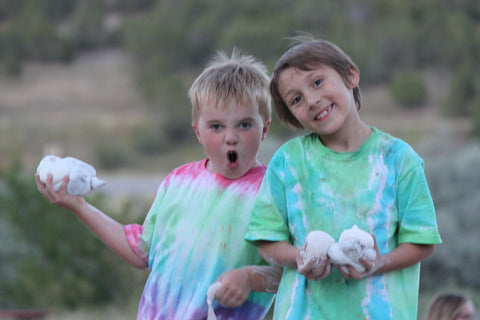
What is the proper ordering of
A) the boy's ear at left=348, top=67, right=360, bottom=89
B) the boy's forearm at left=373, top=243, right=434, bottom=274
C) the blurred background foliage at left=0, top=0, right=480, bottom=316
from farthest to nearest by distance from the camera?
the blurred background foliage at left=0, top=0, right=480, bottom=316 < the boy's ear at left=348, top=67, right=360, bottom=89 < the boy's forearm at left=373, top=243, right=434, bottom=274

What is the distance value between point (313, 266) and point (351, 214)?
10.2 inches

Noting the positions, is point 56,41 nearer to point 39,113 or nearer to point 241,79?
point 39,113

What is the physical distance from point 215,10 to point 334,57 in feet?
130

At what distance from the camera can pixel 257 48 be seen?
36.1 meters

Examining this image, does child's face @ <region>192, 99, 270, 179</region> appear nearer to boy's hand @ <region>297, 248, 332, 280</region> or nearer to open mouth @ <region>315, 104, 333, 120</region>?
open mouth @ <region>315, 104, 333, 120</region>

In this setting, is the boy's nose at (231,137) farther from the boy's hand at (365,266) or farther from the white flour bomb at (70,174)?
the boy's hand at (365,266)

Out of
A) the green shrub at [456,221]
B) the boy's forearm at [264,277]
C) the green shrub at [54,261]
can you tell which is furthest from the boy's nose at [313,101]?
the green shrub at [456,221]

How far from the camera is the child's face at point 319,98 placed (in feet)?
7.77

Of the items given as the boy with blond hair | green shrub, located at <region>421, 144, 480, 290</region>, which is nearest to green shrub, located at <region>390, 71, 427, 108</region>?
green shrub, located at <region>421, 144, 480, 290</region>

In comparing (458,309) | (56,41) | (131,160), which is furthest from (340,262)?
(56,41)

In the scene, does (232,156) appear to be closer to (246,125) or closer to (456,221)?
(246,125)

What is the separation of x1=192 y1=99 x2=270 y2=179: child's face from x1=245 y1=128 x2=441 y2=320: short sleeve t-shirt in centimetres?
32

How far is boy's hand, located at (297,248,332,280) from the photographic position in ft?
6.96

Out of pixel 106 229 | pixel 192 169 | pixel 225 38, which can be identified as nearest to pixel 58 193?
pixel 106 229
